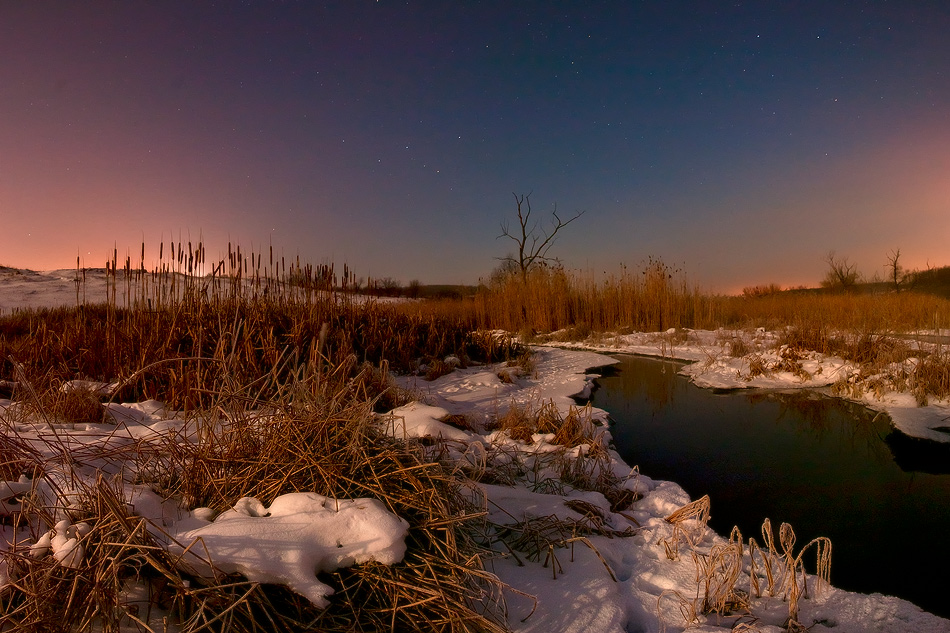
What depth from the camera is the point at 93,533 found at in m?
1.11

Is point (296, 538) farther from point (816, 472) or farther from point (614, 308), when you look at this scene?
point (614, 308)

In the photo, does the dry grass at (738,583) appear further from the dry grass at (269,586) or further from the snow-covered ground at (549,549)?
the dry grass at (269,586)

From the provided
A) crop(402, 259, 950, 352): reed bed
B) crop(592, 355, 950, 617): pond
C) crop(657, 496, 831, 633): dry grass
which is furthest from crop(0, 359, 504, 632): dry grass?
crop(402, 259, 950, 352): reed bed

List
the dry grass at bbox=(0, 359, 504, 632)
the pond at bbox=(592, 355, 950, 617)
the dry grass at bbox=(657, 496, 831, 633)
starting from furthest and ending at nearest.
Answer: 1. the pond at bbox=(592, 355, 950, 617)
2. the dry grass at bbox=(657, 496, 831, 633)
3. the dry grass at bbox=(0, 359, 504, 632)

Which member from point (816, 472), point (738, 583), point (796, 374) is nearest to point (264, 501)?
point (738, 583)

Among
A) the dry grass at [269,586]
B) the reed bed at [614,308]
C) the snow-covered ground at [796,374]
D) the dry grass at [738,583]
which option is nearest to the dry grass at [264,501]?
the dry grass at [269,586]

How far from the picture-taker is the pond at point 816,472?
207cm

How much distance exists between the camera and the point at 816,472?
9.96ft

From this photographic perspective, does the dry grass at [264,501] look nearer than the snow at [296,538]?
Yes

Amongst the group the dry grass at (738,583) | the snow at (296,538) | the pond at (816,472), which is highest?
the snow at (296,538)

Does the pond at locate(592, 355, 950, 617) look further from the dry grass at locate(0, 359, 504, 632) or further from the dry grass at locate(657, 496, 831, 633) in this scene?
the dry grass at locate(0, 359, 504, 632)

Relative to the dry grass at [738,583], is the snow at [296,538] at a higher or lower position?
higher

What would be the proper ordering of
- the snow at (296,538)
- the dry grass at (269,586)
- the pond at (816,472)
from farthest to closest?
1. the pond at (816,472)
2. the snow at (296,538)
3. the dry grass at (269,586)

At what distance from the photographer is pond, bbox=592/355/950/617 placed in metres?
2.07
